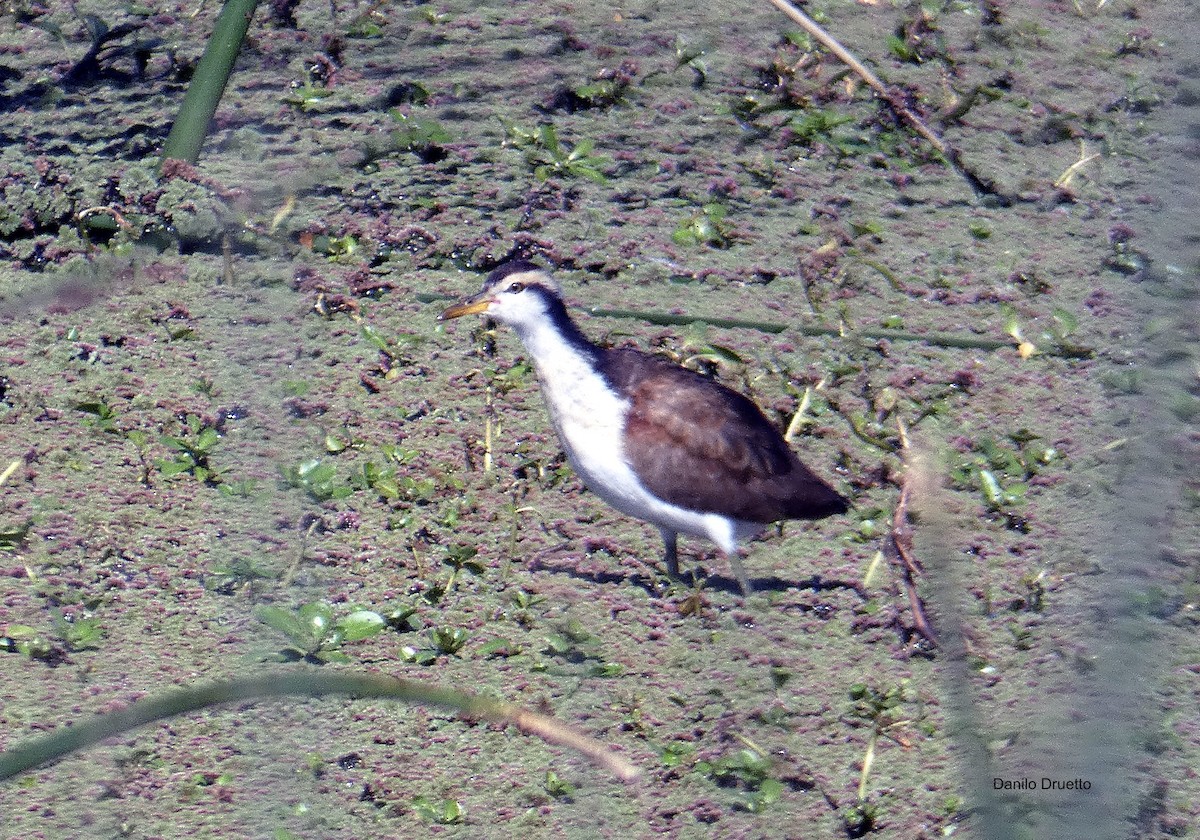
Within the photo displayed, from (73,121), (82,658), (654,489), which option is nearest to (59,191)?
(73,121)

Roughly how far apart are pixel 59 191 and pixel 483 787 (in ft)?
9.29

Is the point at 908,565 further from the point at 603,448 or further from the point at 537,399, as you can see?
the point at 537,399

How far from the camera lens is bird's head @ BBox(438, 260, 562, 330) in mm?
3627

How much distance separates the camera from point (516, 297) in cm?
369

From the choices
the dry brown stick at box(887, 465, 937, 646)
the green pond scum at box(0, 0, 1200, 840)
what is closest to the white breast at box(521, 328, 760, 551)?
the green pond scum at box(0, 0, 1200, 840)

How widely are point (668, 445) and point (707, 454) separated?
115mm

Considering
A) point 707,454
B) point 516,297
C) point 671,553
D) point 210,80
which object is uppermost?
point 210,80

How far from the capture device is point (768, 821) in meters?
2.79

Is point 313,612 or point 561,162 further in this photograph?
point 561,162

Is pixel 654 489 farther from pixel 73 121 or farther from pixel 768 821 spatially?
pixel 73 121

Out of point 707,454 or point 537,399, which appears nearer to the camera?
point 707,454

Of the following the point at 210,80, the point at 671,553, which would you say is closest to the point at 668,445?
the point at 671,553

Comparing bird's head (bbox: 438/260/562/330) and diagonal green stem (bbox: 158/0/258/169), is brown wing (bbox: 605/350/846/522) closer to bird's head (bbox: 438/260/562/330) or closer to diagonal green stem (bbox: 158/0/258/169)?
bird's head (bbox: 438/260/562/330)

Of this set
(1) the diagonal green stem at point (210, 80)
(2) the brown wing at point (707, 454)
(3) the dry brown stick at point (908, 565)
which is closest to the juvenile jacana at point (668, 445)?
(2) the brown wing at point (707, 454)
